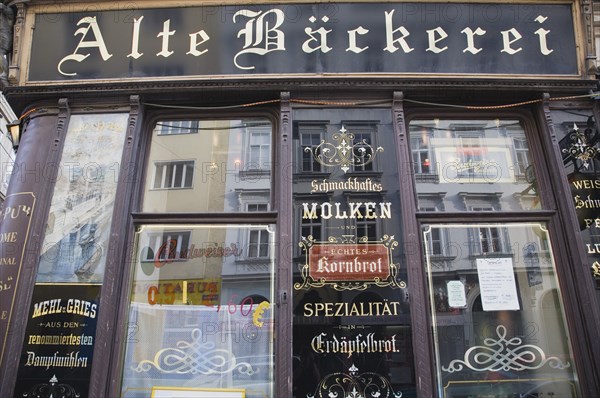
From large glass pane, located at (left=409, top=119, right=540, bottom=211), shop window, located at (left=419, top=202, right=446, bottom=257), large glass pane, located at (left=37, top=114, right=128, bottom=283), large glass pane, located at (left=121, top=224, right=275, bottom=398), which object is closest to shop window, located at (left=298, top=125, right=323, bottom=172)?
large glass pane, located at (left=121, top=224, right=275, bottom=398)

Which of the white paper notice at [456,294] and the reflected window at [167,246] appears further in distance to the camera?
the reflected window at [167,246]

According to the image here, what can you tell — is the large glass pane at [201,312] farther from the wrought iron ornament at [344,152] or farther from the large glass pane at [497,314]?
the large glass pane at [497,314]

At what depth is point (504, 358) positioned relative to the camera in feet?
17.1

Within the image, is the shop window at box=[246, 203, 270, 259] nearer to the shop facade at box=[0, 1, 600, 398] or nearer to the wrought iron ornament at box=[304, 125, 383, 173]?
the shop facade at box=[0, 1, 600, 398]

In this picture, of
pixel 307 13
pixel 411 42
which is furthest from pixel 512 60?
pixel 307 13

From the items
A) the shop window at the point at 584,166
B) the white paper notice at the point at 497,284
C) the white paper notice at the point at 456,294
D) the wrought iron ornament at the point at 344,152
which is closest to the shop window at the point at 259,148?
the wrought iron ornament at the point at 344,152

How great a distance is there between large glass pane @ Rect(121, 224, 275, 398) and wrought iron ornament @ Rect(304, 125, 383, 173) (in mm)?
1060

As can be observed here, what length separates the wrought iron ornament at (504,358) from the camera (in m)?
5.16

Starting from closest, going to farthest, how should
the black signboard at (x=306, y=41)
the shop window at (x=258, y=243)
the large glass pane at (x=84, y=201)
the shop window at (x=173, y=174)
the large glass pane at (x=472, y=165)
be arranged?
the large glass pane at (x=84, y=201), the shop window at (x=258, y=243), the large glass pane at (x=472, y=165), the shop window at (x=173, y=174), the black signboard at (x=306, y=41)

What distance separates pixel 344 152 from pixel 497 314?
251 cm

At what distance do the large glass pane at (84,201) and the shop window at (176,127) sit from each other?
452 millimetres

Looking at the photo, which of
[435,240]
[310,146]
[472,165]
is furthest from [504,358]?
[310,146]

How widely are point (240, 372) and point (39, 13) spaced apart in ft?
17.2

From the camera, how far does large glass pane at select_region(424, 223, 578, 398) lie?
5.11 metres
